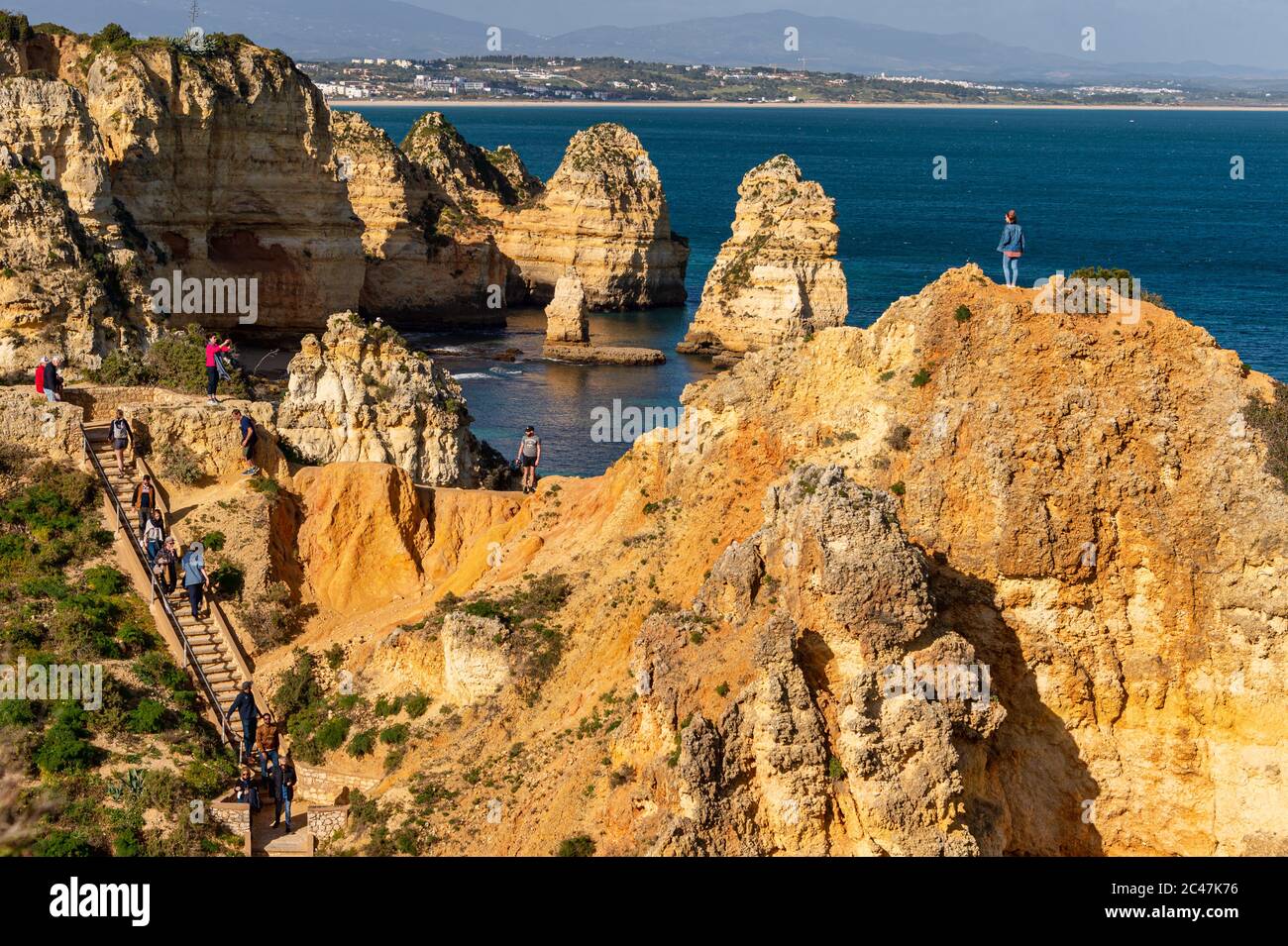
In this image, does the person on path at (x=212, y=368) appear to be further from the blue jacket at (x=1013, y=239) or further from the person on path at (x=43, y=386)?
the blue jacket at (x=1013, y=239)

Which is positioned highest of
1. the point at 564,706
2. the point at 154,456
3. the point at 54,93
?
the point at 54,93

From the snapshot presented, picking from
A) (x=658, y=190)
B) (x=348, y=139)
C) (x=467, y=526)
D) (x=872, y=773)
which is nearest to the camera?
(x=872, y=773)

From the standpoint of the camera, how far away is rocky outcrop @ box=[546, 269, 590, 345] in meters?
96.8

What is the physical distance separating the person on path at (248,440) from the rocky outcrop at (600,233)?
7609cm

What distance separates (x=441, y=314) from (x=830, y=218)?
2464 cm

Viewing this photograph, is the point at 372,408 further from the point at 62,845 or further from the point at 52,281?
the point at 62,845

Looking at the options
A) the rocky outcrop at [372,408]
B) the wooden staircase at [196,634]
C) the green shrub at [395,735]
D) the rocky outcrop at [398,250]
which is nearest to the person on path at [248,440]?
the wooden staircase at [196,634]

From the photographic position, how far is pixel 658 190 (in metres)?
115

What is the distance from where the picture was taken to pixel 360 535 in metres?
35.9

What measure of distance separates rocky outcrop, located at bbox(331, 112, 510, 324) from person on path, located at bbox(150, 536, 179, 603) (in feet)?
230

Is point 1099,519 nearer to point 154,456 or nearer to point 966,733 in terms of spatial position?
point 966,733

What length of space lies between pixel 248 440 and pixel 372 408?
20.7ft

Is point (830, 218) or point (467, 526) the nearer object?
point (467, 526)

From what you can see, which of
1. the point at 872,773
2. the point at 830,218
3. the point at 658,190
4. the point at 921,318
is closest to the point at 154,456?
the point at 921,318
